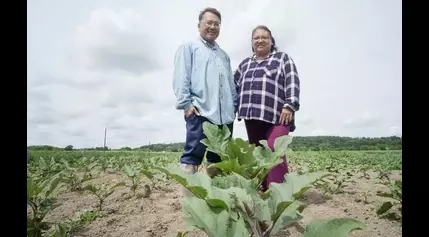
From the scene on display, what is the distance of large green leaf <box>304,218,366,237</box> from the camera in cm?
87

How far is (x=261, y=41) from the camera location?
1935 millimetres

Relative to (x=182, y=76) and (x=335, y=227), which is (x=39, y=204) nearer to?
(x=182, y=76)

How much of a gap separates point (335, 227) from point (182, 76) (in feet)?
3.77

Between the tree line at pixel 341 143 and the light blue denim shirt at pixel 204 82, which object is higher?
the light blue denim shirt at pixel 204 82

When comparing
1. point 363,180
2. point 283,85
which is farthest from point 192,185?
point 363,180

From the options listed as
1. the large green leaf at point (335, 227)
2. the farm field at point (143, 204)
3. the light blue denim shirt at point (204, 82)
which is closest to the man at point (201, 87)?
the light blue denim shirt at point (204, 82)

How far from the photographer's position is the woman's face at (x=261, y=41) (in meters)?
1.92

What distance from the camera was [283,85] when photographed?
6.43ft

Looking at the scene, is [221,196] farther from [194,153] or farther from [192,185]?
[194,153]

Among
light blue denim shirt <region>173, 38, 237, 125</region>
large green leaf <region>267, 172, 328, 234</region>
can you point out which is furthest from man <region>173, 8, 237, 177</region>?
large green leaf <region>267, 172, 328, 234</region>

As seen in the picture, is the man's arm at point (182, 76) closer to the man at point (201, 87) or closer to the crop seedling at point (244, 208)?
the man at point (201, 87)

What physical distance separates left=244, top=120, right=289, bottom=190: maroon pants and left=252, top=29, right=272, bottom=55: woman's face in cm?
38

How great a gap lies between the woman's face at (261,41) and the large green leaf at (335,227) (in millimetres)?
1224
